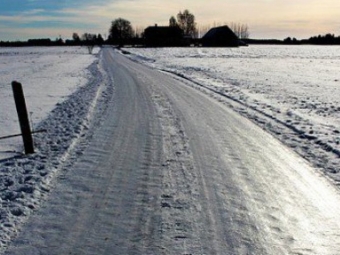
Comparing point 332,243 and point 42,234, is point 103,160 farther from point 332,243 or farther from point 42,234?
point 332,243

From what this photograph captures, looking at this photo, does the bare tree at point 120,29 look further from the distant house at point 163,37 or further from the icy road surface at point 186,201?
the icy road surface at point 186,201

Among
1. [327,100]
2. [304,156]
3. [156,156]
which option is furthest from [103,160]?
[327,100]

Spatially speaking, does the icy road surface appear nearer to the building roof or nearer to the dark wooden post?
the dark wooden post

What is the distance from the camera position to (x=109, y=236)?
3918 mm

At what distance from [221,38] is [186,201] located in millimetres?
94943

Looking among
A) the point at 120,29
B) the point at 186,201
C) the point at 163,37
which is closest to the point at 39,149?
the point at 186,201

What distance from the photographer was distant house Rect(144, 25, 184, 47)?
347 feet

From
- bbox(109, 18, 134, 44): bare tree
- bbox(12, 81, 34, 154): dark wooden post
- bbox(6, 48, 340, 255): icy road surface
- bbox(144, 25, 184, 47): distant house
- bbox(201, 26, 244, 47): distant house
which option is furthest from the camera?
bbox(109, 18, 134, 44): bare tree

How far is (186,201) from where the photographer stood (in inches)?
189

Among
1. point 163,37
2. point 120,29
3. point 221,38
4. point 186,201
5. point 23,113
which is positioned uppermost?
point 120,29

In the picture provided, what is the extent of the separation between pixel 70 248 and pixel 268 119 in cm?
750

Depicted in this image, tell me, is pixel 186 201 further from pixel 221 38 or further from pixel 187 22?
pixel 187 22

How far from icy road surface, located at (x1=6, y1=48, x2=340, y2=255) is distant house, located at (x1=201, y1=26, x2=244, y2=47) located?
91062 mm

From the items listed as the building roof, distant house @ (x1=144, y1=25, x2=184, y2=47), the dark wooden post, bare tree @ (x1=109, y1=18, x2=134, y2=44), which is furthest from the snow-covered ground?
bare tree @ (x1=109, y1=18, x2=134, y2=44)
